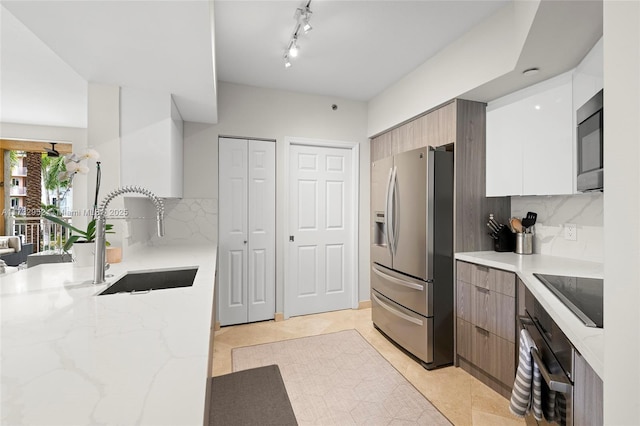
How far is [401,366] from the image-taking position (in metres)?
2.47

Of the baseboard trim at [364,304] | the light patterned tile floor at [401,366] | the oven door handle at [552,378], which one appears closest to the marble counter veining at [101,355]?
the oven door handle at [552,378]

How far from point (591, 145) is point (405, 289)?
1604mm

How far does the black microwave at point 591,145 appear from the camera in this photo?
1.48 meters

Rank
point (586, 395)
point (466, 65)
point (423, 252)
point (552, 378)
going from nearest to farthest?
1. point (586, 395)
2. point (552, 378)
3. point (466, 65)
4. point (423, 252)

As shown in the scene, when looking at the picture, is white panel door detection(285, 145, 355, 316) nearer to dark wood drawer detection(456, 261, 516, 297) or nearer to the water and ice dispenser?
the water and ice dispenser

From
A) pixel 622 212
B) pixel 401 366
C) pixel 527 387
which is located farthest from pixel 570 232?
pixel 622 212

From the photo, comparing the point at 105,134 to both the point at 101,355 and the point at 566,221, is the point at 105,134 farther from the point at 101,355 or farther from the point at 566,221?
the point at 566,221

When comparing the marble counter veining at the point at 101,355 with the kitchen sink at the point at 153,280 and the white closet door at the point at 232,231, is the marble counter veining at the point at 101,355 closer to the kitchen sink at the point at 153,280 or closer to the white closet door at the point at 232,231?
the kitchen sink at the point at 153,280

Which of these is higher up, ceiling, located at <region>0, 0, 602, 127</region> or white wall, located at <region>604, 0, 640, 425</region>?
ceiling, located at <region>0, 0, 602, 127</region>

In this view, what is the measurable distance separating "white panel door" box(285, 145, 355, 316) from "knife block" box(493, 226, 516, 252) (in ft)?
5.45

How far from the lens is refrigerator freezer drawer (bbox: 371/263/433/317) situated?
2443mm

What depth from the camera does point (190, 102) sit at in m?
2.49

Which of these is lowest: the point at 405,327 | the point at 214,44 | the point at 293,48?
the point at 405,327

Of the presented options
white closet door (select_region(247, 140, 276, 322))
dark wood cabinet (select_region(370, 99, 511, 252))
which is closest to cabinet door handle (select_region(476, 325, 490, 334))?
dark wood cabinet (select_region(370, 99, 511, 252))
